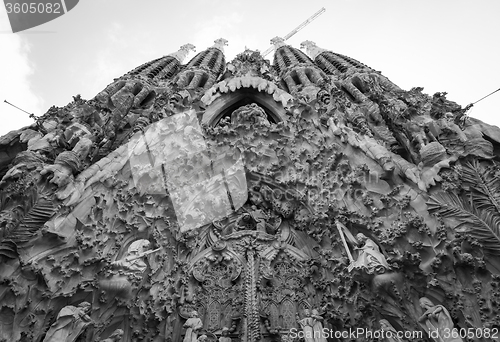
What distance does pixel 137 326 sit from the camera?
518cm

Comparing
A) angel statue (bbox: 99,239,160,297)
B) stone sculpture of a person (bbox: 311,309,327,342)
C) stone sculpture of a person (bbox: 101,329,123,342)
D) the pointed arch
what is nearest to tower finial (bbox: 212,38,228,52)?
the pointed arch

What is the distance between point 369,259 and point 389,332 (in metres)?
0.97

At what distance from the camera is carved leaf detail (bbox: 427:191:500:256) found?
4387 mm

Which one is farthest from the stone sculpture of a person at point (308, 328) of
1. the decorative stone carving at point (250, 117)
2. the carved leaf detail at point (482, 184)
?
the decorative stone carving at point (250, 117)

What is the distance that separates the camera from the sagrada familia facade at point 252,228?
4.52 meters

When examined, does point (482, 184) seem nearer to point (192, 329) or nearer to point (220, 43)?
point (192, 329)

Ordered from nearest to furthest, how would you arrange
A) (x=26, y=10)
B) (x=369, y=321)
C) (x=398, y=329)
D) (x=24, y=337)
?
(x=24, y=337) < (x=398, y=329) < (x=369, y=321) < (x=26, y=10)

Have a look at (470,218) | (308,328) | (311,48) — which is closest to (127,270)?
(308,328)

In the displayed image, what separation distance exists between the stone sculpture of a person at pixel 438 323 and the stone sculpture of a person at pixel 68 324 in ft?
13.7

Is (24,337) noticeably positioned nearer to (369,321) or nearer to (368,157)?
(369,321)

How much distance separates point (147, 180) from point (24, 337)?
3170 mm

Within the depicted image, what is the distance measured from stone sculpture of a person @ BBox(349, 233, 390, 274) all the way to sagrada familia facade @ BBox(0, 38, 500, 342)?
2 centimetres

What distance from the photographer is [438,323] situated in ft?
13.9

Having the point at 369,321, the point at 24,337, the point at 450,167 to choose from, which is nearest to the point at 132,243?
the point at 24,337
